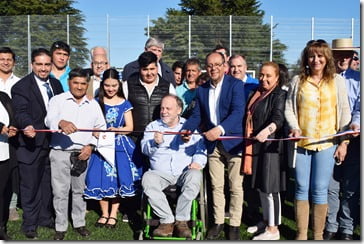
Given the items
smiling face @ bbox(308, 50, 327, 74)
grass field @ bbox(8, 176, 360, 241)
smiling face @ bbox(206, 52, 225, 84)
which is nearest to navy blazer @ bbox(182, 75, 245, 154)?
smiling face @ bbox(206, 52, 225, 84)

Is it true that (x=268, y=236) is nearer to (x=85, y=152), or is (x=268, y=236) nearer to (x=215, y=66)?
(x=215, y=66)

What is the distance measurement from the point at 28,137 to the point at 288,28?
18.8 metres

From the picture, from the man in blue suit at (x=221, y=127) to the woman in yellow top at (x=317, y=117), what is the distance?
0.59 m

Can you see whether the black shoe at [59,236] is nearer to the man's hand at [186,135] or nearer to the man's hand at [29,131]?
the man's hand at [29,131]

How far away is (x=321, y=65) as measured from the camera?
13.8ft

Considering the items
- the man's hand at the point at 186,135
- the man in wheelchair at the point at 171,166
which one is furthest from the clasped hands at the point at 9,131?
the man's hand at the point at 186,135

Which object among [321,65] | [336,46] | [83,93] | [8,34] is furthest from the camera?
[8,34]

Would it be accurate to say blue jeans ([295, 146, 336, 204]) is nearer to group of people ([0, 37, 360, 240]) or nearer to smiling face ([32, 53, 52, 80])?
group of people ([0, 37, 360, 240])

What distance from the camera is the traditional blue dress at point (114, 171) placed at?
5148 mm

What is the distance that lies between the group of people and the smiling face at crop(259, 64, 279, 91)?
0.03ft

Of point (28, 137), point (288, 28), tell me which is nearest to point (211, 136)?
point (28, 137)

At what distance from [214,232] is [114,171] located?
1.36 metres

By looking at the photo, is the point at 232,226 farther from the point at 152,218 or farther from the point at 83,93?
the point at 83,93

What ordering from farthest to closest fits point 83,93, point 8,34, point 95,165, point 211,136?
point 8,34 < point 95,165 < point 83,93 < point 211,136
